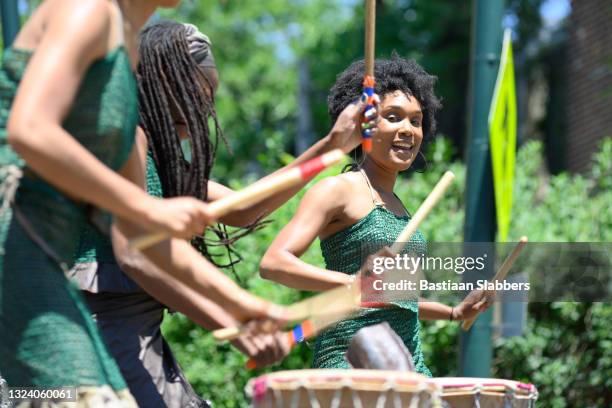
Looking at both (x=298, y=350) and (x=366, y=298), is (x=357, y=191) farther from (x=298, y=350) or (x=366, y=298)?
(x=298, y=350)

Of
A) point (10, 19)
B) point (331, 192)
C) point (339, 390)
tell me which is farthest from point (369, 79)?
point (10, 19)

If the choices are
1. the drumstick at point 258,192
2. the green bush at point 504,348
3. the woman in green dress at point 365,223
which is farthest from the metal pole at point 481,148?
the drumstick at point 258,192

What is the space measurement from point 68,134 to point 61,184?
0.35ft

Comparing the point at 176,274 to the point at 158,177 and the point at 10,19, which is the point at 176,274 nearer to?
the point at 158,177

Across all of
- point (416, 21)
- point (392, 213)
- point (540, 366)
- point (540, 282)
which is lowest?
point (540, 366)

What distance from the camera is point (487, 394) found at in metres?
3.21

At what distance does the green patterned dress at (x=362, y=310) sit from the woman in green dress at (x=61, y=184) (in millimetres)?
1330

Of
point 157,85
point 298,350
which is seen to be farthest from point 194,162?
point 298,350

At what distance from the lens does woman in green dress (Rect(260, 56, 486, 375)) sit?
142 inches

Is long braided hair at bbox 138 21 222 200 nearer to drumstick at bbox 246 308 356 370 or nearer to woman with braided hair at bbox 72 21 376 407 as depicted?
woman with braided hair at bbox 72 21 376 407

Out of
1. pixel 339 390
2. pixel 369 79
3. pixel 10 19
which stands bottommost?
pixel 339 390

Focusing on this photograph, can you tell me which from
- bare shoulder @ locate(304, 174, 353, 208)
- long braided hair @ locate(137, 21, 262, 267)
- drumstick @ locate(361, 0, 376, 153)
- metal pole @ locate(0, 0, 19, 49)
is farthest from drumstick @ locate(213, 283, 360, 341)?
metal pole @ locate(0, 0, 19, 49)

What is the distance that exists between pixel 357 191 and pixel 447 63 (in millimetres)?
14698

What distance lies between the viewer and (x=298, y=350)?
6.04m
